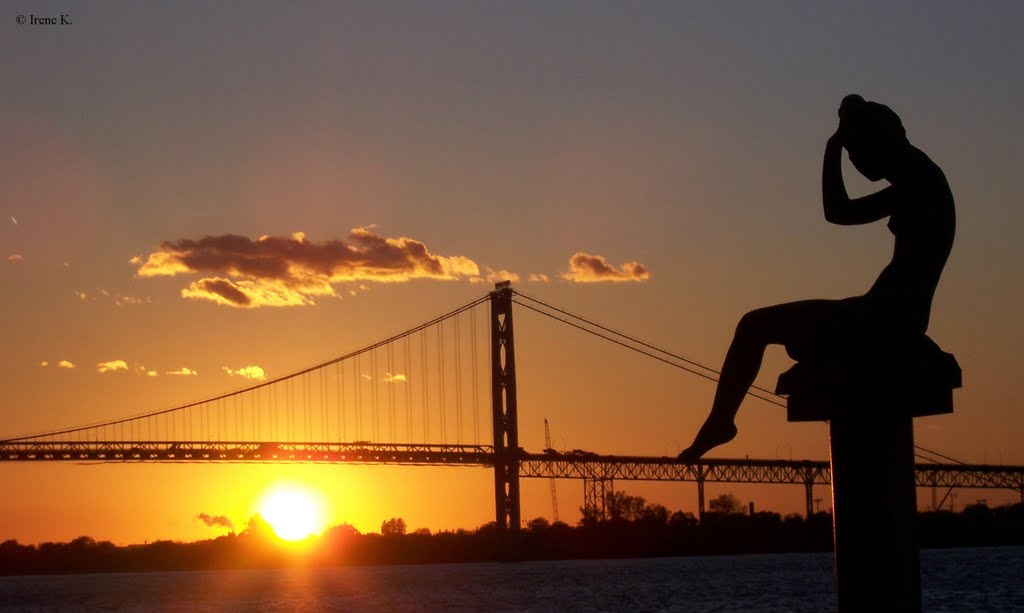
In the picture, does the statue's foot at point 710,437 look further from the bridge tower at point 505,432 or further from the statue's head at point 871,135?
the bridge tower at point 505,432

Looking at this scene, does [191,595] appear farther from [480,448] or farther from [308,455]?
[480,448]

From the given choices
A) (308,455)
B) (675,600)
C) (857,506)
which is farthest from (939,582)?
(857,506)

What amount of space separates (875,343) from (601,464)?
281 ft

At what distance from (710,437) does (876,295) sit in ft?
1.84

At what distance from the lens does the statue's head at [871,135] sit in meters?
4.02

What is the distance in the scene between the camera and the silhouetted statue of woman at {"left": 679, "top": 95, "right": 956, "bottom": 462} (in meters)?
3.83

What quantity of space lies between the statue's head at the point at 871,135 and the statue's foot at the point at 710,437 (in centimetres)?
80

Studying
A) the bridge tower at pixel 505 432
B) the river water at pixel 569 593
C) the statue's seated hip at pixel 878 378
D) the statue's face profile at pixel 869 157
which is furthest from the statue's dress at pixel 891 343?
the bridge tower at pixel 505 432

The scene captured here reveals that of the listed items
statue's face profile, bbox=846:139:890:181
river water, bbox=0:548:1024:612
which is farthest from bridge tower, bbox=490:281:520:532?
statue's face profile, bbox=846:139:890:181

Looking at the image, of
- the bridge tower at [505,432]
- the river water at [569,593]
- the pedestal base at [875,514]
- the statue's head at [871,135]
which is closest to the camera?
the pedestal base at [875,514]

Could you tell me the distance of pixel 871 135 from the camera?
4.04 m

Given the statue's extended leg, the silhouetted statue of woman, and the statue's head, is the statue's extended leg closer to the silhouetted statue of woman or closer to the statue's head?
the silhouetted statue of woman

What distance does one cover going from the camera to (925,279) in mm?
3881

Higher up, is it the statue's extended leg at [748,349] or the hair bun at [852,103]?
the hair bun at [852,103]
